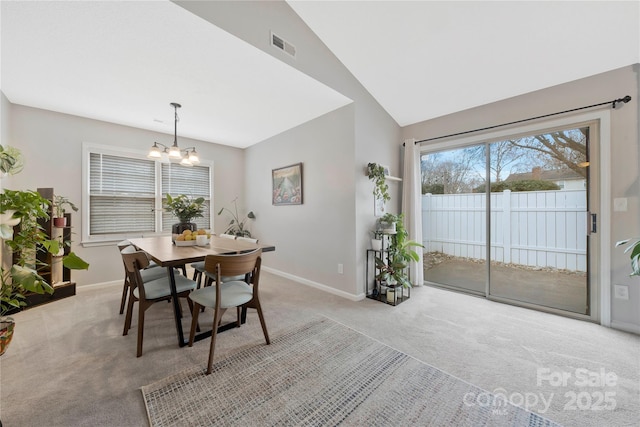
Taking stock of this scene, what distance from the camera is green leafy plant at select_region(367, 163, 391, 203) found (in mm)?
3094

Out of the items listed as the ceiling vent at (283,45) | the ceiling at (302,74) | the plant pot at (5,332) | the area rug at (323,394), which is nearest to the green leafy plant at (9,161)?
the plant pot at (5,332)

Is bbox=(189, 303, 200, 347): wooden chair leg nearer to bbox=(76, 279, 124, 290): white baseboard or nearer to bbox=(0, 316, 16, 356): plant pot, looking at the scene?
bbox=(0, 316, 16, 356): plant pot

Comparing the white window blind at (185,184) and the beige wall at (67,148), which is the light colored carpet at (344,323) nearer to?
the beige wall at (67,148)

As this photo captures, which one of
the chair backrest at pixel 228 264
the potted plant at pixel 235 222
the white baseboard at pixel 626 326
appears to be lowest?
the white baseboard at pixel 626 326

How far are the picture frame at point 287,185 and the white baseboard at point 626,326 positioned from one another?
12.3 feet

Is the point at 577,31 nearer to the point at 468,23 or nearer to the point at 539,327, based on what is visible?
the point at 468,23

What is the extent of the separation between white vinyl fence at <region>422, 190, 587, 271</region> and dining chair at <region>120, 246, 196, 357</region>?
334 centimetres

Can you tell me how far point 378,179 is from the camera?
320 cm

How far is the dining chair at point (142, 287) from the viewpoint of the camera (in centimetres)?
186

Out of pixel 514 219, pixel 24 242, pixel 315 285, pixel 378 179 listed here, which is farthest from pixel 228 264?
pixel 514 219

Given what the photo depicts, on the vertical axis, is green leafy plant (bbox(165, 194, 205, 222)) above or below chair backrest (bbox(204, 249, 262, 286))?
above

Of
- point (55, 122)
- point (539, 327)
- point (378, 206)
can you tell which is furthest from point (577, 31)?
point (55, 122)

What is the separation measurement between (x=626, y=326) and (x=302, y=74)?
405 cm

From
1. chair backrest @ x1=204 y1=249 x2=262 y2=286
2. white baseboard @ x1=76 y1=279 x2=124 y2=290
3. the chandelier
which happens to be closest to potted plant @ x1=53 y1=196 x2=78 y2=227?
white baseboard @ x1=76 y1=279 x2=124 y2=290
